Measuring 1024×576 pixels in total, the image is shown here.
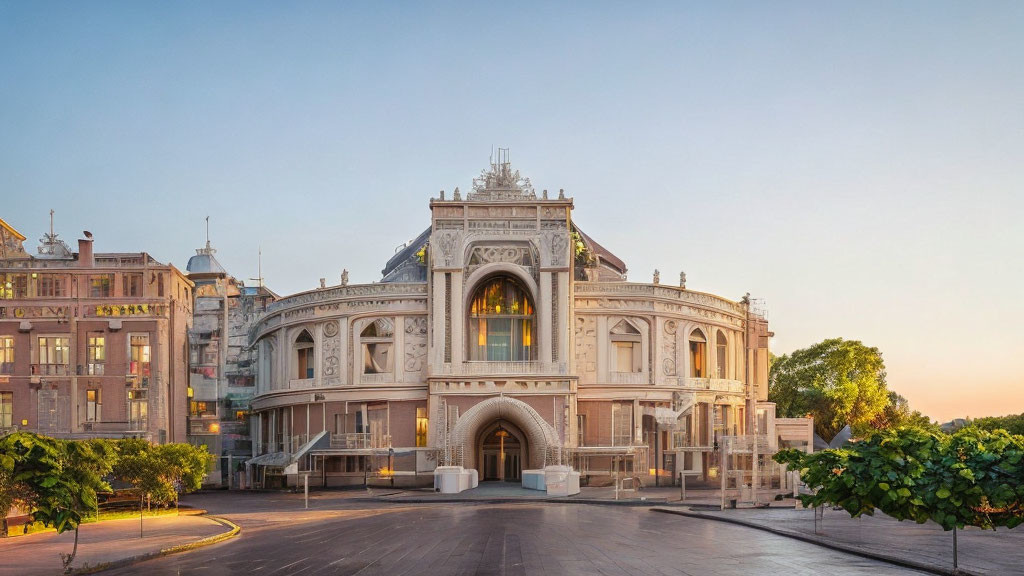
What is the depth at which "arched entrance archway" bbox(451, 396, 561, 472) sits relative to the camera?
60500mm

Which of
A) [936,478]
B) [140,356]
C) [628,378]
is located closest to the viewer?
[936,478]

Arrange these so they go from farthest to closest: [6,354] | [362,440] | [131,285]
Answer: [131,285]
[6,354]
[362,440]

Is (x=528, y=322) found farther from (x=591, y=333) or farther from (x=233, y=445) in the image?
(x=233, y=445)

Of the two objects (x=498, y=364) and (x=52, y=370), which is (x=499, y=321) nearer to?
(x=498, y=364)

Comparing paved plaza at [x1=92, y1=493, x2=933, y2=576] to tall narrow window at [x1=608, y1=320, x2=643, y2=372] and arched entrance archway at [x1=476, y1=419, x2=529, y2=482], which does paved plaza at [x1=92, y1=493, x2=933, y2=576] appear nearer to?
arched entrance archway at [x1=476, y1=419, x2=529, y2=482]

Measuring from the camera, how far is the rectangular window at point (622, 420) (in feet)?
218

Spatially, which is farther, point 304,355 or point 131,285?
point 304,355

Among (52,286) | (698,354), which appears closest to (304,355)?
(52,286)

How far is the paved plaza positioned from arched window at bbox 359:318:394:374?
23065mm

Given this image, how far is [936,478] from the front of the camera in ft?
74.1

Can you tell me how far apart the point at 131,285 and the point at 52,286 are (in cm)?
491

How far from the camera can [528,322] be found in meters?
67.6

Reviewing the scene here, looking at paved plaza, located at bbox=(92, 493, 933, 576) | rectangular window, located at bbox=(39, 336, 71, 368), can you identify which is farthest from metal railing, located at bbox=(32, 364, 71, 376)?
paved plaza, located at bbox=(92, 493, 933, 576)

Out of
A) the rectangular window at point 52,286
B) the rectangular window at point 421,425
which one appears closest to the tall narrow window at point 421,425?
the rectangular window at point 421,425
